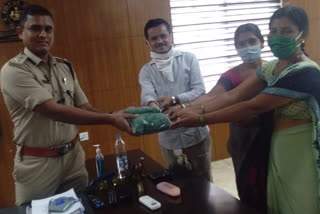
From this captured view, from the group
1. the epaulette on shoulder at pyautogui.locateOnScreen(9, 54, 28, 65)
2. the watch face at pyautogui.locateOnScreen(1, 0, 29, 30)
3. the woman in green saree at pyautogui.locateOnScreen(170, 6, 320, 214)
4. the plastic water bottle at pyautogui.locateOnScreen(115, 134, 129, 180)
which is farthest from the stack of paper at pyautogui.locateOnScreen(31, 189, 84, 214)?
the watch face at pyautogui.locateOnScreen(1, 0, 29, 30)

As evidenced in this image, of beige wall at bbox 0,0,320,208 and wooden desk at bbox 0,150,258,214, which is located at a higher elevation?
beige wall at bbox 0,0,320,208

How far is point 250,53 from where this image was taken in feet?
7.25

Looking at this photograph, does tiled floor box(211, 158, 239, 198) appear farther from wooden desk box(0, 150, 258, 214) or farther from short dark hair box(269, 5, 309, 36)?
short dark hair box(269, 5, 309, 36)

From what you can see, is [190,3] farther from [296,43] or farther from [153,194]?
[153,194]

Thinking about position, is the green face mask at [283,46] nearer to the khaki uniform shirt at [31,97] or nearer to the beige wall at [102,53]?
the khaki uniform shirt at [31,97]

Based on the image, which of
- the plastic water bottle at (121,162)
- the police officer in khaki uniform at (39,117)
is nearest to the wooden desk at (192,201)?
the plastic water bottle at (121,162)

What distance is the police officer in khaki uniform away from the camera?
1666mm

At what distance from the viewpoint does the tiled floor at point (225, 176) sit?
135 inches

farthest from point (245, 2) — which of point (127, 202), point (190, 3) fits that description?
point (127, 202)

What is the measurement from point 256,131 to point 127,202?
83 cm

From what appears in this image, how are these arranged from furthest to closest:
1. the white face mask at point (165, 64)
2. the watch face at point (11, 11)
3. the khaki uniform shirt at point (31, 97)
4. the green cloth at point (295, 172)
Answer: the watch face at point (11, 11)
the white face mask at point (165, 64)
the khaki uniform shirt at point (31, 97)
the green cloth at point (295, 172)

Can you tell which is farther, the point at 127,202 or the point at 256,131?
the point at 256,131

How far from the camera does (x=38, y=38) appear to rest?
1754mm

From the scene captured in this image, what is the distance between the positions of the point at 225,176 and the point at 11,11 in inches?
128
